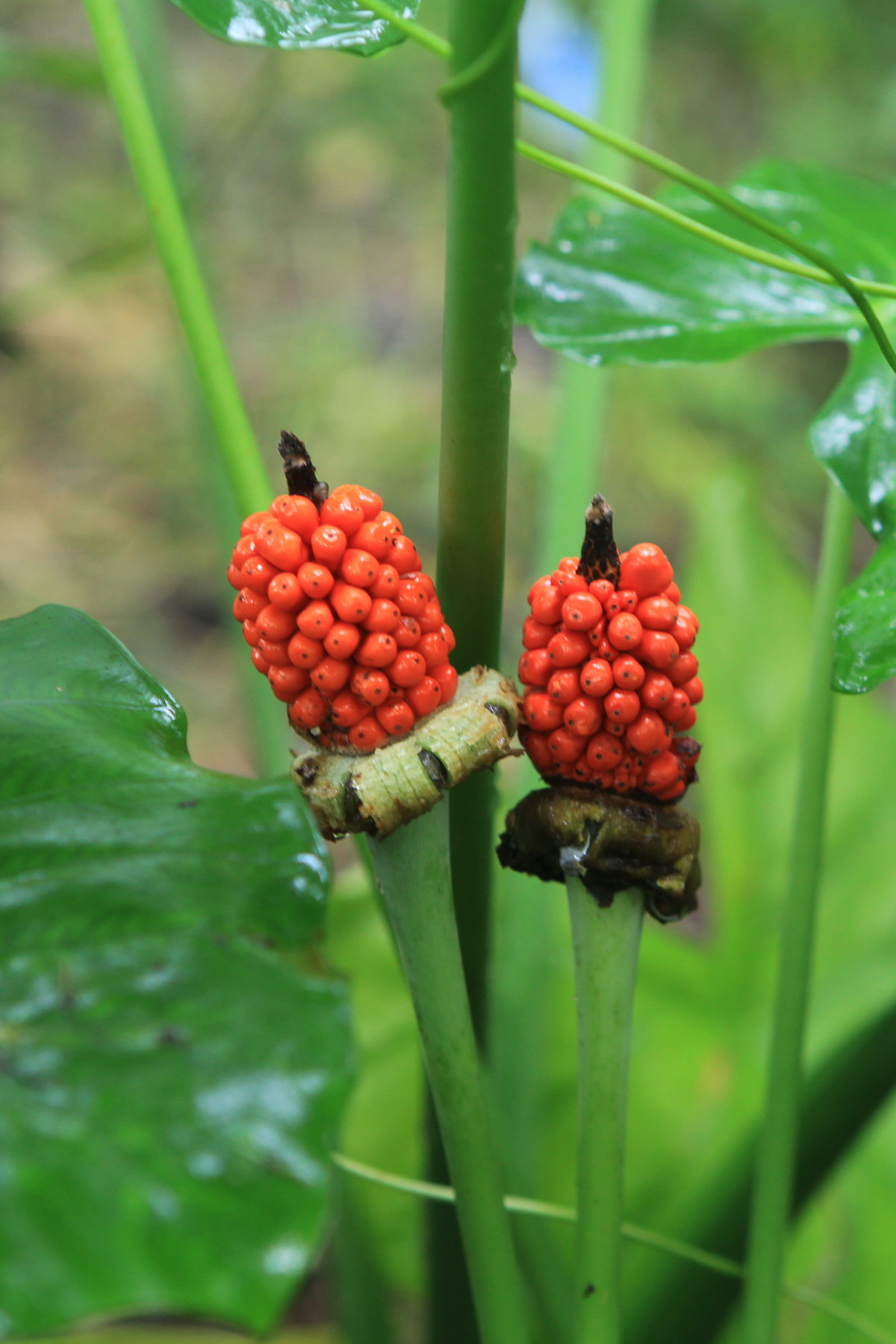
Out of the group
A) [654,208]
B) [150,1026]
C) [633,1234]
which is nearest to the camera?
[150,1026]

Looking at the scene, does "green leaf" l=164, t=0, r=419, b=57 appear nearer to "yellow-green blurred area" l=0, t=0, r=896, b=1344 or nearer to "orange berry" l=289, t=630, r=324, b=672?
"orange berry" l=289, t=630, r=324, b=672

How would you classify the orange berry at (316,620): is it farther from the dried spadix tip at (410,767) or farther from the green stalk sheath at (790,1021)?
the green stalk sheath at (790,1021)

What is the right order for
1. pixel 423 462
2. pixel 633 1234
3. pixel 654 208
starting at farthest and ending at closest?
pixel 423 462, pixel 633 1234, pixel 654 208

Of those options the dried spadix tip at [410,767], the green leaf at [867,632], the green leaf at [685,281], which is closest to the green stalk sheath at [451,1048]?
the dried spadix tip at [410,767]

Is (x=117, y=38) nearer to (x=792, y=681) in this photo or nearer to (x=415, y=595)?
(x=415, y=595)

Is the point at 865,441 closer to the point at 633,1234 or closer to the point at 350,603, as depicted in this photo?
the point at 350,603

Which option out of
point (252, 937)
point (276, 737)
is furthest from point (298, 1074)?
point (276, 737)

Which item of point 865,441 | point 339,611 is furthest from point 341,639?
point 865,441
